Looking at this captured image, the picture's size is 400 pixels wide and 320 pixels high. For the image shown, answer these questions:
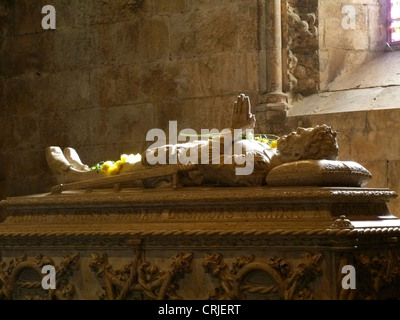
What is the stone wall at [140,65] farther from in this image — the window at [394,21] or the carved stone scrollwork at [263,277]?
the carved stone scrollwork at [263,277]

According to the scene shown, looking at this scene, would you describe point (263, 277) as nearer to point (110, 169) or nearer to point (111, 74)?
point (110, 169)

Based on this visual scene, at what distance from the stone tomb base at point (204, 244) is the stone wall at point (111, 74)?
2.31 metres

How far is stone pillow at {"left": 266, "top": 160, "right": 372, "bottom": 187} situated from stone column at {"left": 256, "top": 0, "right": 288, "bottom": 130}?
2.34 metres

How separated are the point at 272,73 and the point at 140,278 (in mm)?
2726

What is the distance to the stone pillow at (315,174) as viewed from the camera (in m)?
4.93

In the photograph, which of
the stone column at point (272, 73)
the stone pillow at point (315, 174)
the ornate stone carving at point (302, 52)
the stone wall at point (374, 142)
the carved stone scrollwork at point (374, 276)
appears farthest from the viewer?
the ornate stone carving at point (302, 52)

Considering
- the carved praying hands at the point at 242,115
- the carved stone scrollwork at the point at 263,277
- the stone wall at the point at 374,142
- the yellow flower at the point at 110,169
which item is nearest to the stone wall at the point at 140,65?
the stone wall at the point at 374,142

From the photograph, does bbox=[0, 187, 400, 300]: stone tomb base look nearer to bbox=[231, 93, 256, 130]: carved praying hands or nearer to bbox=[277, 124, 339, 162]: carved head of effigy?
bbox=[277, 124, 339, 162]: carved head of effigy

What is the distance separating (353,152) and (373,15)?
135cm

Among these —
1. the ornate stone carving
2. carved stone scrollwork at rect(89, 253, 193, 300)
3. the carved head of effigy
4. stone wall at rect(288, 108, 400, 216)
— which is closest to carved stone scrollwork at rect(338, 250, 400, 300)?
the carved head of effigy

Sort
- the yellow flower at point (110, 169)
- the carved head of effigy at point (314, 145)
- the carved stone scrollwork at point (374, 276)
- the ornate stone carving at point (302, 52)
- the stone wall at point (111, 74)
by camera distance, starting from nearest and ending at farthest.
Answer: the carved stone scrollwork at point (374, 276), the carved head of effigy at point (314, 145), the yellow flower at point (110, 169), the ornate stone carving at point (302, 52), the stone wall at point (111, 74)

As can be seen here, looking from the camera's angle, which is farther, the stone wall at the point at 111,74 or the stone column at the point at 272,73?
the stone wall at the point at 111,74

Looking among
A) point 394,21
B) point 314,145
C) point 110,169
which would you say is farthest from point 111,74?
point 314,145

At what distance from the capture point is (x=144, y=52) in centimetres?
820
